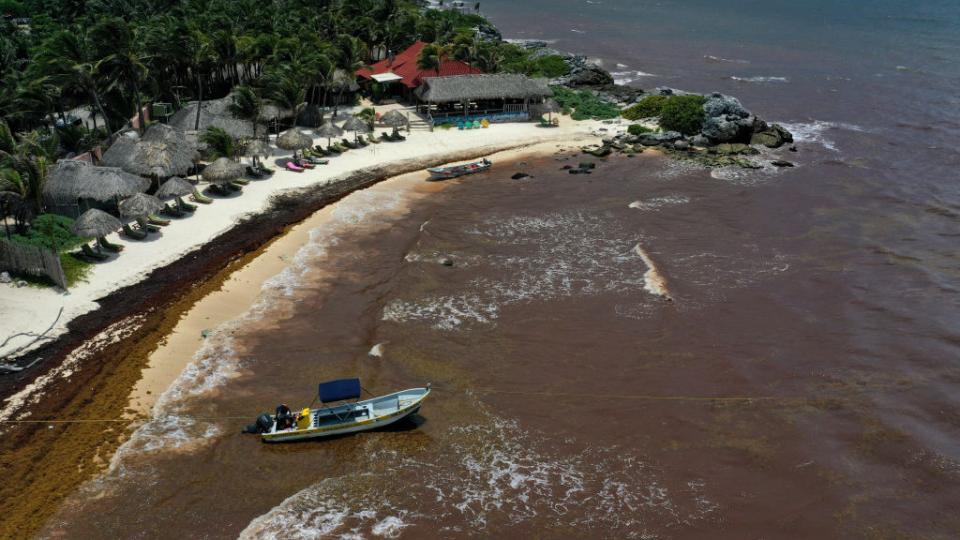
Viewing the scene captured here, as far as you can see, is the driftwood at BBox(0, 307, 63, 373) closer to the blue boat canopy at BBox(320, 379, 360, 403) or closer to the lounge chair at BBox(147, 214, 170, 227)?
the lounge chair at BBox(147, 214, 170, 227)

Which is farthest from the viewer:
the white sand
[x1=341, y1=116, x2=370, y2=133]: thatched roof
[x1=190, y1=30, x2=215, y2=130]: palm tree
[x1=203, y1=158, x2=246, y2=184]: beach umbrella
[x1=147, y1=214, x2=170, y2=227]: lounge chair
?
[x1=341, y1=116, x2=370, y2=133]: thatched roof

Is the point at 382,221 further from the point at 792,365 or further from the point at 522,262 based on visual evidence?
the point at 792,365

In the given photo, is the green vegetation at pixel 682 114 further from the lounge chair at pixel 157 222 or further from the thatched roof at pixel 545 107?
the lounge chair at pixel 157 222

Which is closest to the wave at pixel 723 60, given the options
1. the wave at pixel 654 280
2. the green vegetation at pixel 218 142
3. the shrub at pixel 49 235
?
the wave at pixel 654 280

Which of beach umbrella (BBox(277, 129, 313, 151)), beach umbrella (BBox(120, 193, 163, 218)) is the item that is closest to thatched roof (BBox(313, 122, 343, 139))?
beach umbrella (BBox(277, 129, 313, 151))

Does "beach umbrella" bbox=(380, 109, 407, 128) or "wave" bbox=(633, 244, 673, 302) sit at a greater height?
"beach umbrella" bbox=(380, 109, 407, 128)

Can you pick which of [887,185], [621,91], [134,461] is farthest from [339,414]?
[621,91]
